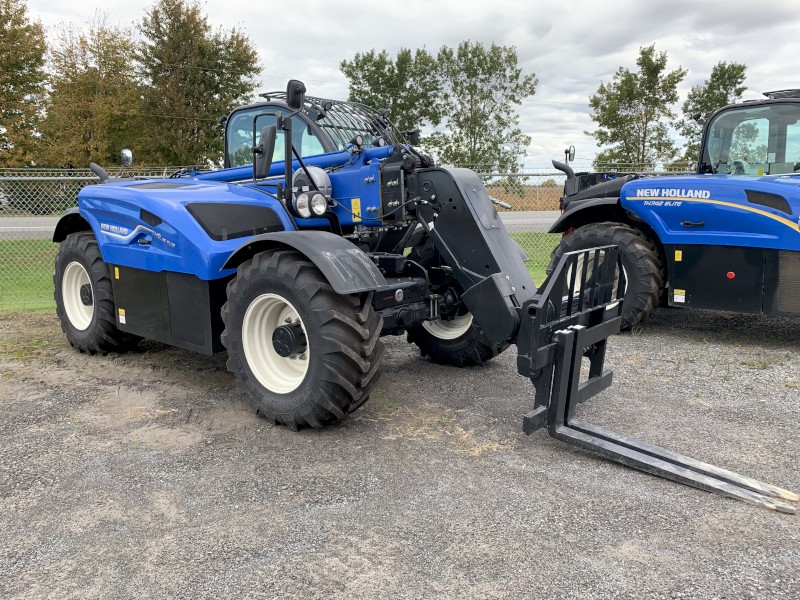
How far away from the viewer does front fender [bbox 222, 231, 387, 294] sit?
3.79m

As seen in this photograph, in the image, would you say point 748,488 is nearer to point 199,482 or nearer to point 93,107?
point 199,482

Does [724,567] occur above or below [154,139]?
below

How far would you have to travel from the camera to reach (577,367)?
391cm

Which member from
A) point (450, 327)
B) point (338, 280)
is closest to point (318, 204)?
point (338, 280)

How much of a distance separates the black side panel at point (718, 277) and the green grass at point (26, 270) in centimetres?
762

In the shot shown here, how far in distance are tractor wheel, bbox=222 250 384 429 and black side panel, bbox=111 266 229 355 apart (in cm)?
31

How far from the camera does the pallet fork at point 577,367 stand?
3.41 m

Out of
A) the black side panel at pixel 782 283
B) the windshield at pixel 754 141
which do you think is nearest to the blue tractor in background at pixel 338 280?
the black side panel at pixel 782 283

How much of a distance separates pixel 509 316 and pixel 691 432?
1.35 metres

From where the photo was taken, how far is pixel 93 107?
2208 cm

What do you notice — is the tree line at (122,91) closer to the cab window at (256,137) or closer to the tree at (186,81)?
the tree at (186,81)

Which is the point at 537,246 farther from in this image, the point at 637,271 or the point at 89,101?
the point at 89,101

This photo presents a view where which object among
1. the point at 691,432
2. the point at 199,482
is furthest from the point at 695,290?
the point at 199,482

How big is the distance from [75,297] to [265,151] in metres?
3.17
